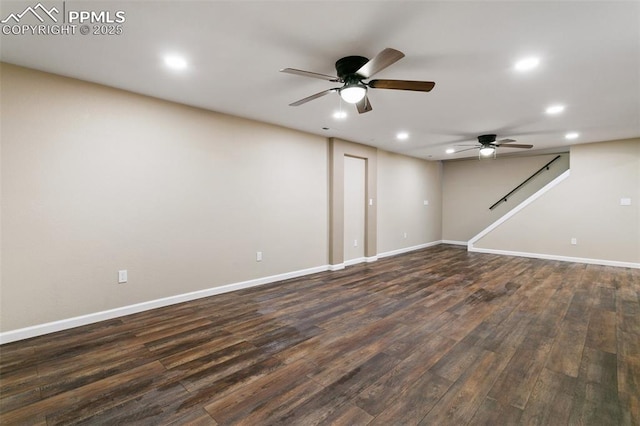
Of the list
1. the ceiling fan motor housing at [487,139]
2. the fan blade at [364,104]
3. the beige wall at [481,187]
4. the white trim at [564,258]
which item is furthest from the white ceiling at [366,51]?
the beige wall at [481,187]

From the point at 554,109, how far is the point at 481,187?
4814 mm

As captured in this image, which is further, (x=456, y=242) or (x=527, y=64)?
(x=456, y=242)

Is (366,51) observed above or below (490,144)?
above

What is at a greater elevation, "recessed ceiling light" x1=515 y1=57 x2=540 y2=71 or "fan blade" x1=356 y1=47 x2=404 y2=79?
"recessed ceiling light" x1=515 y1=57 x2=540 y2=71

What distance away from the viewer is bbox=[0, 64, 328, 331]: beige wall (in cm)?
264

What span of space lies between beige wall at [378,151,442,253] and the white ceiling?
3.14 m

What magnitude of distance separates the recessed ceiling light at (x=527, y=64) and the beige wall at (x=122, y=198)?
3311 mm

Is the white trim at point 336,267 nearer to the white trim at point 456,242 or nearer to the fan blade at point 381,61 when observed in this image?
the fan blade at point 381,61

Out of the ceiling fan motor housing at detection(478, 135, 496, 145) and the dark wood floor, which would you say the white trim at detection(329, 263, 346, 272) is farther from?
the ceiling fan motor housing at detection(478, 135, 496, 145)

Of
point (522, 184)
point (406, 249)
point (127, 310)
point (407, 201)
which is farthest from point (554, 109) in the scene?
point (127, 310)

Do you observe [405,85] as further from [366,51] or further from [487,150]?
[487,150]

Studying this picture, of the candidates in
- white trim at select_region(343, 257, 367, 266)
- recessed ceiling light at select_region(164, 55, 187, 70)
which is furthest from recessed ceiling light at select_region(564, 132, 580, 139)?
recessed ceiling light at select_region(164, 55, 187, 70)

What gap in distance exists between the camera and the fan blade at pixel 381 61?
76.4 inches

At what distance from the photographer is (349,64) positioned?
2453 mm
